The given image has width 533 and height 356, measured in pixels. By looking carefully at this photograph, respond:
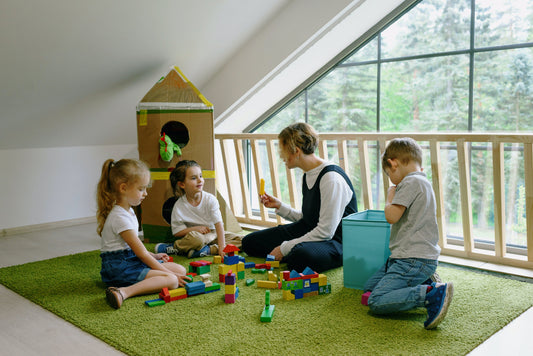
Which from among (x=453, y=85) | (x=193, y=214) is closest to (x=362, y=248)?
(x=193, y=214)

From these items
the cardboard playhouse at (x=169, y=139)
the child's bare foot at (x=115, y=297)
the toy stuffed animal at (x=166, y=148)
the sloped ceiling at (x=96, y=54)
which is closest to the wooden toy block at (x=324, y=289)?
the child's bare foot at (x=115, y=297)

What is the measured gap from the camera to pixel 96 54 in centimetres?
314

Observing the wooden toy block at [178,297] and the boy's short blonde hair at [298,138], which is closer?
the wooden toy block at [178,297]

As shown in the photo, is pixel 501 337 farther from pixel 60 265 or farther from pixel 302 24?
pixel 302 24

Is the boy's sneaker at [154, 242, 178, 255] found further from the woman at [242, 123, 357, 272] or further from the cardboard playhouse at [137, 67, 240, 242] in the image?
the woman at [242, 123, 357, 272]

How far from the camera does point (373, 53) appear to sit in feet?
12.3

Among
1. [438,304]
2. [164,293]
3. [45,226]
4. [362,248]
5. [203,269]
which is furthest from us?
[45,226]

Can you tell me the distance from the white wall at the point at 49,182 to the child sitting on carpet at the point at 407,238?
2608 mm

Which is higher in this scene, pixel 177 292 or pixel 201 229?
pixel 201 229

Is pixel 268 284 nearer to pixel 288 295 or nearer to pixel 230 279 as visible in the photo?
pixel 288 295

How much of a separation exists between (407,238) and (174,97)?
1.88 m

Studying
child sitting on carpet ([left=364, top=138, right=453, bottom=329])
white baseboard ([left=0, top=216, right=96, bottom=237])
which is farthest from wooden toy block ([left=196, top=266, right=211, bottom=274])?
white baseboard ([left=0, top=216, right=96, bottom=237])

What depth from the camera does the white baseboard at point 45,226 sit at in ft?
12.0

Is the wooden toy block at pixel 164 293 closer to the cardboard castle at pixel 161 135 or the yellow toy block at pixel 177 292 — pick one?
the yellow toy block at pixel 177 292
